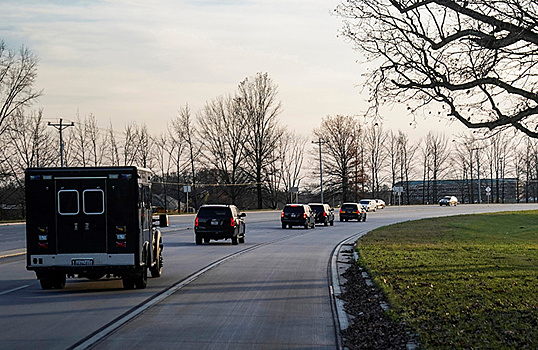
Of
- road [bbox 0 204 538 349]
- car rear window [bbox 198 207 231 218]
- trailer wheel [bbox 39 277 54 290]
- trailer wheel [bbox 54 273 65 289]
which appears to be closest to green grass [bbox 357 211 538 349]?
road [bbox 0 204 538 349]

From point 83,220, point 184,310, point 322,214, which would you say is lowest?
point 184,310

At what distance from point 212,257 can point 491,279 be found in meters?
10.9

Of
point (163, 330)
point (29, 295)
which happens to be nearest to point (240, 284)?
point (29, 295)

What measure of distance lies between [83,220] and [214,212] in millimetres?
16286

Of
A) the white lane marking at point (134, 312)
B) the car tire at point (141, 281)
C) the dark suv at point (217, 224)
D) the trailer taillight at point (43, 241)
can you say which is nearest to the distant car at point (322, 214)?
the dark suv at point (217, 224)

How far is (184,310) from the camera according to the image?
11867 mm

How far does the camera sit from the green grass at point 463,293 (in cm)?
891

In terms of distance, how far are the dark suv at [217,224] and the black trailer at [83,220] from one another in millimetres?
15985

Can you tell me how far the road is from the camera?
30.3 ft

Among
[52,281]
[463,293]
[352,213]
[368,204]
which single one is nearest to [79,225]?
[52,281]

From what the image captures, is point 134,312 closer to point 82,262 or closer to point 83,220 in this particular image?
point 82,262

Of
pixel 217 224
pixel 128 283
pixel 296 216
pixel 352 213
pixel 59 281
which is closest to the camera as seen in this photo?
pixel 128 283

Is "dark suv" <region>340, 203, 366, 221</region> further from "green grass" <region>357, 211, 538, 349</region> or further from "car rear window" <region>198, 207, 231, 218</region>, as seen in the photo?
"green grass" <region>357, 211, 538, 349</region>

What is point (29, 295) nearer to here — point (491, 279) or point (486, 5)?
point (491, 279)
